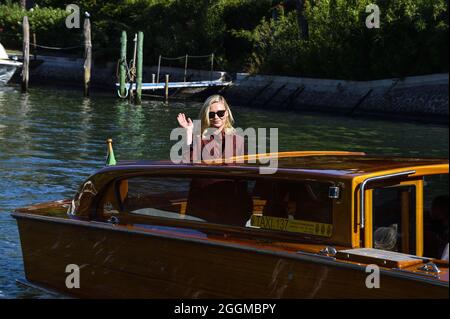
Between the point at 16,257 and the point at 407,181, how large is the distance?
4992 mm

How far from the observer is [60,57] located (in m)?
49.2

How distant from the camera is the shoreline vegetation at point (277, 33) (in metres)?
36.3

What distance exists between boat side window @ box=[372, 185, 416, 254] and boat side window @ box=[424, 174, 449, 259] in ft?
0.36

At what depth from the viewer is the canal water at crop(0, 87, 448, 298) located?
14250 mm

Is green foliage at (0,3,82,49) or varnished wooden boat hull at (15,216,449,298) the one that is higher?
green foliage at (0,3,82,49)

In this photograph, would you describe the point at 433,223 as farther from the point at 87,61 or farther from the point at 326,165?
the point at 87,61

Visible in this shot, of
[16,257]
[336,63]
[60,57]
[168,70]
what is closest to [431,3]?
[336,63]

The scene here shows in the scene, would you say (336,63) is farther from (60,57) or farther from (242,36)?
(60,57)

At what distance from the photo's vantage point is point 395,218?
21.6 feet

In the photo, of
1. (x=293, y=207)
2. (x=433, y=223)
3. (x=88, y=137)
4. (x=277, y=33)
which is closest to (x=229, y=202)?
(x=293, y=207)

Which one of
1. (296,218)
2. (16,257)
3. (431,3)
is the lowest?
(16,257)

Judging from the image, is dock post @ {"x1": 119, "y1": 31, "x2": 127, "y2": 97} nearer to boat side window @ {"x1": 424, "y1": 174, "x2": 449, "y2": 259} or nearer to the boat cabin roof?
the boat cabin roof

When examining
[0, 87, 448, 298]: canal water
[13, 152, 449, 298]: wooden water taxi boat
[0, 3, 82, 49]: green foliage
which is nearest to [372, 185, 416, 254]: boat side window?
[13, 152, 449, 298]: wooden water taxi boat

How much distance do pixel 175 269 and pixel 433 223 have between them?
1801mm
